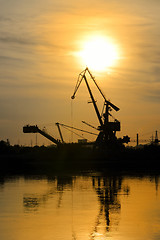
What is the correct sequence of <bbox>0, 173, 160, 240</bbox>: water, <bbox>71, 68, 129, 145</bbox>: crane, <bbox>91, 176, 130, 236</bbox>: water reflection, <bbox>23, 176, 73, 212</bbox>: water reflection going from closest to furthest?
<bbox>0, 173, 160, 240</bbox>: water, <bbox>91, 176, 130, 236</bbox>: water reflection, <bbox>23, 176, 73, 212</bbox>: water reflection, <bbox>71, 68, 129, 145</bbox>: crane

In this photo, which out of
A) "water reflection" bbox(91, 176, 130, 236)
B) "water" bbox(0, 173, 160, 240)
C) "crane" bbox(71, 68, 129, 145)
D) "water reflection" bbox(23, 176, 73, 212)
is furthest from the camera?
"crane" bbox(71, 68, 129, 145)

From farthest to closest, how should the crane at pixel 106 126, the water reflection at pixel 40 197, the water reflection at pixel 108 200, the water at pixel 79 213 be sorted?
the crane at pixel 106 126 < the water reflection at pixel 40 197 < the water reflection at pixel 108 200 < the water at pixel 79 213

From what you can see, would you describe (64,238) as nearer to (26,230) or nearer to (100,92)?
(26,230)

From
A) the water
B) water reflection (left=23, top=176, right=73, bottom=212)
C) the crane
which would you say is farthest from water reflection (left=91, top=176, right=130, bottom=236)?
the crane

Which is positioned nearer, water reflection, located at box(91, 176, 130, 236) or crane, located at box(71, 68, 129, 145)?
water reflection, located at box(91, 176, 130, 236)

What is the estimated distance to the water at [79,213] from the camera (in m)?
31.8

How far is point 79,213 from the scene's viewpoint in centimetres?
4003

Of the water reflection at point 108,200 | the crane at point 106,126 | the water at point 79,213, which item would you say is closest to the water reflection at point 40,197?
the water at point 79,213

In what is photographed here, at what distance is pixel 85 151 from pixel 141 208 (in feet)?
387

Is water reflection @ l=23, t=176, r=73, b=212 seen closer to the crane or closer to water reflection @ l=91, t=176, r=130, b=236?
water reflection @ l=91, t=176, r=130, b=236

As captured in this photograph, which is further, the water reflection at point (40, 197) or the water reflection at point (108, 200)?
the water reflection at point (40, 197)

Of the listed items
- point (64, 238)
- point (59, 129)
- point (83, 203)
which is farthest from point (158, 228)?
point (59, 129)

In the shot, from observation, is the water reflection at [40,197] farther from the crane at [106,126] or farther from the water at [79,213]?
the crane at [106,126]

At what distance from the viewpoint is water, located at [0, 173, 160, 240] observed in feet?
104
